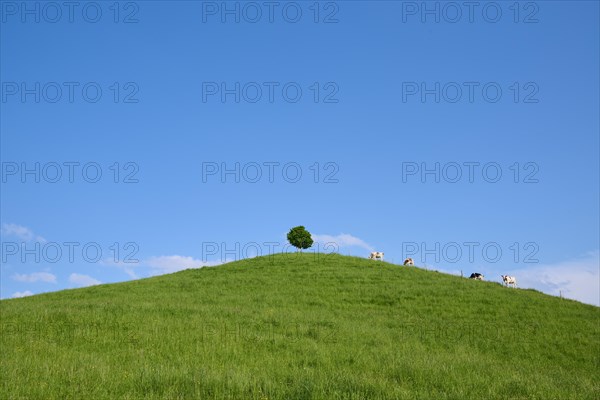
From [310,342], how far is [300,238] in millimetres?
46173

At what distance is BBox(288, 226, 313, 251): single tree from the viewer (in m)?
64.1

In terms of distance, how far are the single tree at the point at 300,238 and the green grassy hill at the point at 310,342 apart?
1795 centimetres

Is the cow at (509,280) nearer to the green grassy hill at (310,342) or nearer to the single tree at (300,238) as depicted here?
the green grassy hill at (310,342)

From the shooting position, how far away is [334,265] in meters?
48.9

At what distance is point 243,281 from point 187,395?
3281 cm

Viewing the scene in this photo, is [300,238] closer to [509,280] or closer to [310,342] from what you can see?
[509,280]

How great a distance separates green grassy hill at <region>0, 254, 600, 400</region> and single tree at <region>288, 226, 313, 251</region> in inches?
707

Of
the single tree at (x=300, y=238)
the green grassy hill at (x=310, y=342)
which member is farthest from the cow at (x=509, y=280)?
the single tree at (x=300, y=238)

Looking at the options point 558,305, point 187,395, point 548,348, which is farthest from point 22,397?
point 558,305

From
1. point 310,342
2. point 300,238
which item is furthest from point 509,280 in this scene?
point 310,342

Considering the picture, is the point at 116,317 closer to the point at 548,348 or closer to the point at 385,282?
the point at 548,348

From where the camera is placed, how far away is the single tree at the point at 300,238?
64062 mm

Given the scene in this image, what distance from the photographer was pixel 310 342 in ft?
58.3

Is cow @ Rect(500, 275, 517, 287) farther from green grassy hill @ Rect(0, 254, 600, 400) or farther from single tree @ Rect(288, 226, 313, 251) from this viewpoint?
single tree @ Rect(288, 226, 313, 251)
